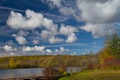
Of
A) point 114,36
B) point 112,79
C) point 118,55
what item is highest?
point 114,36

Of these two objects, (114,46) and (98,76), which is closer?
(98,76)

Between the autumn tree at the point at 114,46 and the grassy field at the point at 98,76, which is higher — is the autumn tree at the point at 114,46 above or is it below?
above

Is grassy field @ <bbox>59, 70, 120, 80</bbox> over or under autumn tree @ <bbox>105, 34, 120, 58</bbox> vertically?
under

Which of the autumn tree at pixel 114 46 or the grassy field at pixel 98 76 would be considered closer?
the grassy field at pixel 98 76

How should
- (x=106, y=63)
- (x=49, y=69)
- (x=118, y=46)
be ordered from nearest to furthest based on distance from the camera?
(x=49, y=69) < (x=106, y=63) < (x=118, y=46)

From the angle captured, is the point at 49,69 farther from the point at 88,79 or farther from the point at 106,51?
the point at 106,51

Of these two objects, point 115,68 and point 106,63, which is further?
point 106,63

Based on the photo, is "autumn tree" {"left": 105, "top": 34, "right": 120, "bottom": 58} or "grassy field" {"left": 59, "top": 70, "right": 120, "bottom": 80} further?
"autumn tree" {"left": 105, "top": 34, "right": 120, "bottom": 58}

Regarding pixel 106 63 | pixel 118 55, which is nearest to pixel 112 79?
pixel 106 63

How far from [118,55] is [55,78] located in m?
34.3

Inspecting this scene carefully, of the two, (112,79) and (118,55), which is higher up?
(118,55)

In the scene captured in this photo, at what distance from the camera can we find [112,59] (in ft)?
304

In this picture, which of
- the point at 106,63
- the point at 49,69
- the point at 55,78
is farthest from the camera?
the point at 106,63

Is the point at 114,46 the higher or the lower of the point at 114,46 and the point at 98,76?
the higher
